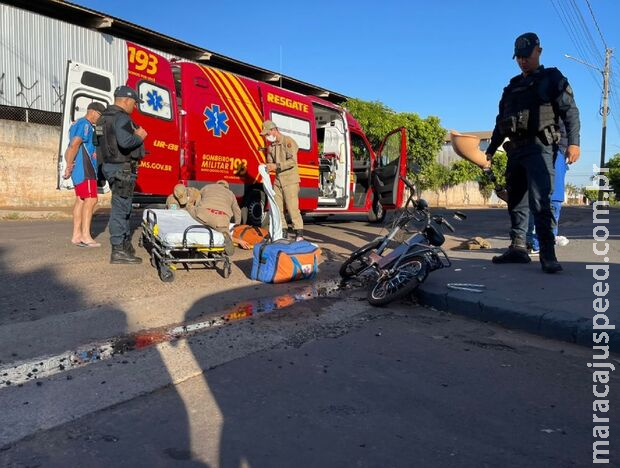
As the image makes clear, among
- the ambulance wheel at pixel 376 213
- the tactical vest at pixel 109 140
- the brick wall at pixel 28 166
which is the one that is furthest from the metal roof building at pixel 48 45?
Answer: the tactical vest at pixel 109 140

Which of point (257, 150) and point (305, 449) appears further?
point (257, 150)

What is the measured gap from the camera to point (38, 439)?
2248 millimetres

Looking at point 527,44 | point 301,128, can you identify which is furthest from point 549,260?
point 301,128

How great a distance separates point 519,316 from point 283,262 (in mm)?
2352

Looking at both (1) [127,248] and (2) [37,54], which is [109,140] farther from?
(2) [37,54]

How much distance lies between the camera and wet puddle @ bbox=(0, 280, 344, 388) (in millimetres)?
2955

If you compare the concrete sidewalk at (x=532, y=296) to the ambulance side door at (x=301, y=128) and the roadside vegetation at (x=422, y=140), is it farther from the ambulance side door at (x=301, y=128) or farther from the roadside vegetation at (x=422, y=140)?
the roadside vegetation at (x=422, y=140)

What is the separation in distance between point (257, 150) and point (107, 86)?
2.70 meters

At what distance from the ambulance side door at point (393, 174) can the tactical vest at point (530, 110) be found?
4.51 m

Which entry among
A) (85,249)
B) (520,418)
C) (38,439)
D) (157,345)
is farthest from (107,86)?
(520,418)

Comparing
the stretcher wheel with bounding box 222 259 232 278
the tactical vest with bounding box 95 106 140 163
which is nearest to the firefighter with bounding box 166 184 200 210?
the tactical vest with bounding box 95 106 140 163

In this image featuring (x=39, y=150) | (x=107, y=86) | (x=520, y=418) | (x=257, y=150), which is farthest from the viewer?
(x=39, y=150)

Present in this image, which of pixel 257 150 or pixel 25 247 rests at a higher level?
pixel 257 150

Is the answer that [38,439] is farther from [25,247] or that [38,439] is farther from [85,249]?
[25,247]
